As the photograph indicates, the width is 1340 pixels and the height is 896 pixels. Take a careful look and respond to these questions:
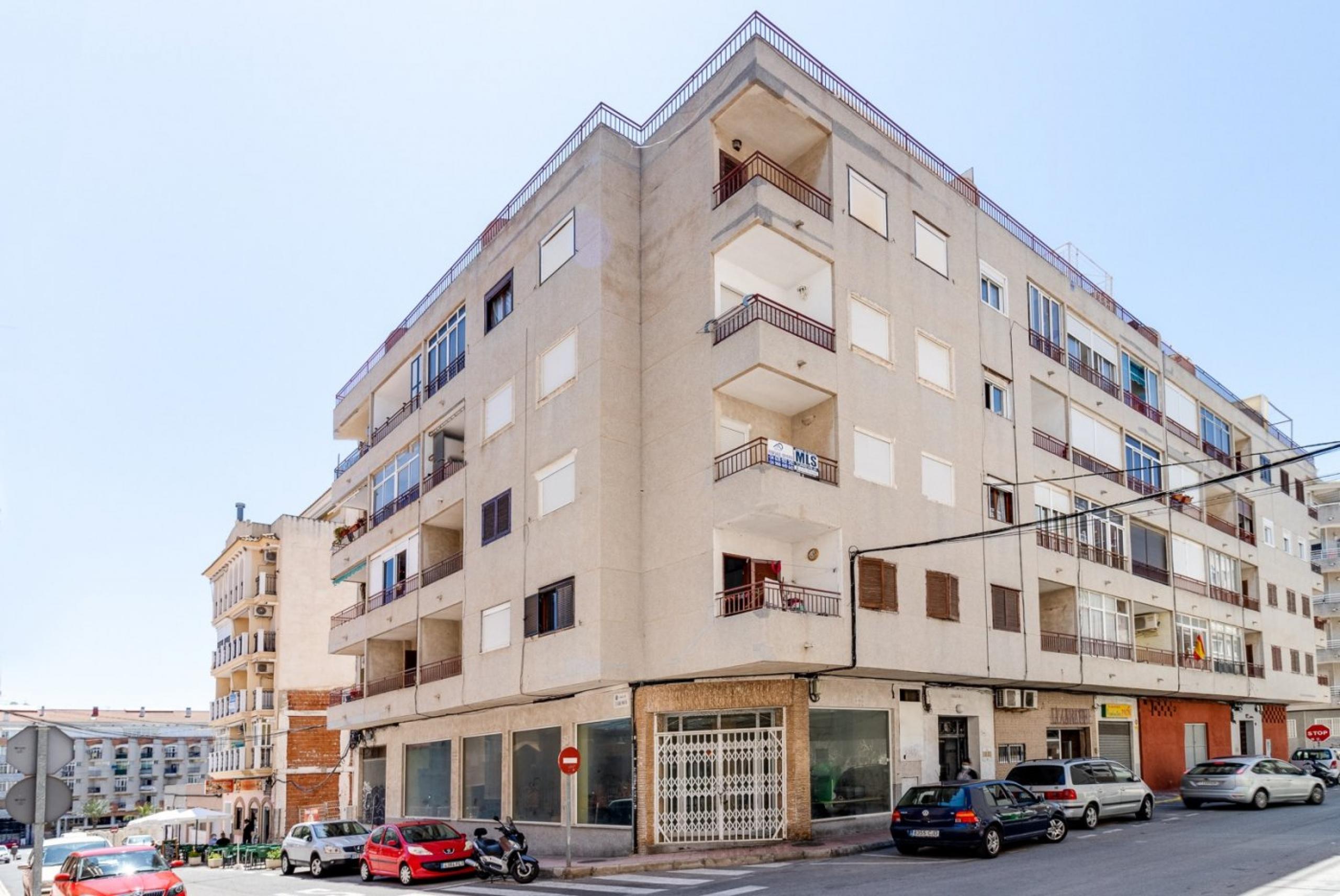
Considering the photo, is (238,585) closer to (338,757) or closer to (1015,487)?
(338,757)

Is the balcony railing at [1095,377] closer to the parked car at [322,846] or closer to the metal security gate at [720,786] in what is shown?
the metal security gate at [720,786]

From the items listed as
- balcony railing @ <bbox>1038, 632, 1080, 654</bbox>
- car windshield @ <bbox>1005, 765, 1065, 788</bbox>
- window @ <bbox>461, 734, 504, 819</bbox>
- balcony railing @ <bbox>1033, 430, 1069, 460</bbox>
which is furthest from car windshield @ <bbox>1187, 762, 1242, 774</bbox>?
window @ <bbox>461, 734, 504, 819</bbox>

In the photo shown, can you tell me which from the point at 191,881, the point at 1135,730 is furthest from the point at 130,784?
the point at 1135,730

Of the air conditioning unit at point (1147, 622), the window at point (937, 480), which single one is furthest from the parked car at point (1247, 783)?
the window at point (937, 480)

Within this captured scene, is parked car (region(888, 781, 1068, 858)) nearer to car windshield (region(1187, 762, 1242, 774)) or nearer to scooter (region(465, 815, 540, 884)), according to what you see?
scooter (region(465, 815, 540, 884))

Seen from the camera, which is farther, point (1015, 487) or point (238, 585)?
point (238, 585)

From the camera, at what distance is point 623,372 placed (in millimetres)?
25922

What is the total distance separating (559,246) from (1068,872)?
59.5 ft

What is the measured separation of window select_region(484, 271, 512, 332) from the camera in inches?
1199

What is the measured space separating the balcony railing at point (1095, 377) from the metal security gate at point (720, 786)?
17020 millimetres

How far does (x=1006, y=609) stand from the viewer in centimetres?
2856

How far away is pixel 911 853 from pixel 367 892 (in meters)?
10.6

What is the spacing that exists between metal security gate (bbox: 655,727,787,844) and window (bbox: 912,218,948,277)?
12547 mm

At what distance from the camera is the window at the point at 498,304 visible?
30.5 metres
